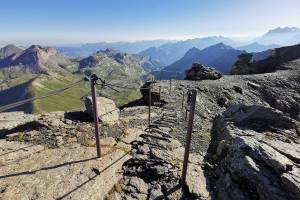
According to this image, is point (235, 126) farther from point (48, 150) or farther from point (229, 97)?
point (229, 97)

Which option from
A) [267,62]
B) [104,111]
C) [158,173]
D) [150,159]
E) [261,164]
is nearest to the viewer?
[261,164]

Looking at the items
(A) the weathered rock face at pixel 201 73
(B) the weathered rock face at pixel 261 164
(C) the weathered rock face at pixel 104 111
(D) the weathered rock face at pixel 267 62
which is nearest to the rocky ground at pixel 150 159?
(B) the weathered rock face at pixel 261 164

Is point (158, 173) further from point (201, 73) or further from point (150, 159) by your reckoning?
point (201, 73)

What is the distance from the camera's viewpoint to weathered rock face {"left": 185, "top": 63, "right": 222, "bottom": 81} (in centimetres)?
4809

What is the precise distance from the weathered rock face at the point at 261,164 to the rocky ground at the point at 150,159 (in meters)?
0.04

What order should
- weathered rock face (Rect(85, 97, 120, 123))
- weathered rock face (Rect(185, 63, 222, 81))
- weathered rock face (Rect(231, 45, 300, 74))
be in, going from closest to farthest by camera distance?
weathered rock face (Rect(85, 97, 120, 123)) < weathered rock face (Rect(185, 63, 222, 81)) < weathered rock face (Rect(231, 45, 300, 74))

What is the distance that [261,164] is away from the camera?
36.3 feet

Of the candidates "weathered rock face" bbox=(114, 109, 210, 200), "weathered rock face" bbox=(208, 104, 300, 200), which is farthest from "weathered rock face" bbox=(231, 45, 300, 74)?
"weathered rock face" bbox=(114, 109, 210, 200)

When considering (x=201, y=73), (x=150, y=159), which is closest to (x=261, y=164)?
(x=150, y=159)

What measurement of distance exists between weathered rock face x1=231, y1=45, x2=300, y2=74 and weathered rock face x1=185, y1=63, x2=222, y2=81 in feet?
47.4

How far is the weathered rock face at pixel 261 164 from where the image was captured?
9.75 m

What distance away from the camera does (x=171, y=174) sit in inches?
520

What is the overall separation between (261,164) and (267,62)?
55895 mm

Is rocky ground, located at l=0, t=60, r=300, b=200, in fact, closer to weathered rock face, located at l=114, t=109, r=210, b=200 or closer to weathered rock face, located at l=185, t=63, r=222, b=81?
weathered rock face, located at l=114, t=109, r=210, b=200
